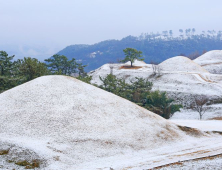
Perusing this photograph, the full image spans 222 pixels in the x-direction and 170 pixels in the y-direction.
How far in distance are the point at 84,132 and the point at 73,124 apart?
1670mm

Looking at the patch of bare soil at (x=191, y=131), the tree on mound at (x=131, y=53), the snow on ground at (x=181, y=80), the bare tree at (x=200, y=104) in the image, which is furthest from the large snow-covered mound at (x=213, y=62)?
the patch of bare soil at (x=191, y=131)

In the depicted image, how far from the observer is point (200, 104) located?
5478 cm

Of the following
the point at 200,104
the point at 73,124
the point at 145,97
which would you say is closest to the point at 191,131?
the point at 73,124

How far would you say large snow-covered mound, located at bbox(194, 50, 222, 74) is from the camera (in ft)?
310

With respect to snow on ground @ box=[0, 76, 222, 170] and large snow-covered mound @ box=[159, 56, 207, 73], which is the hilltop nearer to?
large snow-covered mound @ box=[159, 56, 207, 73]

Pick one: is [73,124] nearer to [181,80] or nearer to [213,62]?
[181,80]

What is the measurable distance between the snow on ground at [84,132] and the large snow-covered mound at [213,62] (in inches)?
2786

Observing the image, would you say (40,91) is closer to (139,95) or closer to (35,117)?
(35,117)

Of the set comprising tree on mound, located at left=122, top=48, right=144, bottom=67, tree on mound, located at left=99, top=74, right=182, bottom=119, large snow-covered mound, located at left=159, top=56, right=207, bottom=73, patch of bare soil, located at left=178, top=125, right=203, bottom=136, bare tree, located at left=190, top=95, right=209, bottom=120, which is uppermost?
tree on mound, located at left=122, top=48, right=144, bottom=67

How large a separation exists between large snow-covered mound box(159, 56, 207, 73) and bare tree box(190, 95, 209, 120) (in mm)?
26290

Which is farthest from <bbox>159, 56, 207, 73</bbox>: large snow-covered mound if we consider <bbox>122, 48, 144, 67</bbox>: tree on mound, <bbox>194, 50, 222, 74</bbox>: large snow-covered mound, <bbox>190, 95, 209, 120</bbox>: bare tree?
<bbox>190, 95, 209, 120</bbox>: bare tree

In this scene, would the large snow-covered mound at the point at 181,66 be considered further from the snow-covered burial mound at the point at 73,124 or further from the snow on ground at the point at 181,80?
the snow-covered burial mound at the point at 73,124

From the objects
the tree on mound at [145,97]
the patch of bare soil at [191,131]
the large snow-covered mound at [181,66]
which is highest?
the large snow-covered mound at [181,66]

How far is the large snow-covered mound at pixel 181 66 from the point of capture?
85.5 meters
